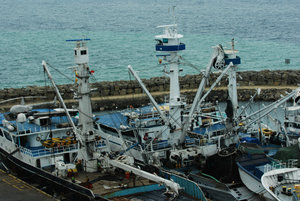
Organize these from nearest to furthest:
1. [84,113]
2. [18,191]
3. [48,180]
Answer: [18,191] < [48,180] < [84,113]

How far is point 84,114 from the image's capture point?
106 feet

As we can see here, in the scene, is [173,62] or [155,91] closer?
[173,62]

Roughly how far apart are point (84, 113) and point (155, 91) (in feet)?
108

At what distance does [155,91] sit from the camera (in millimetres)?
64938

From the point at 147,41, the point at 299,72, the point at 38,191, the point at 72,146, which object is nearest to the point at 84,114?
the point at 72,146

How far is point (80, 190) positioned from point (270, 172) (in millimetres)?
10646

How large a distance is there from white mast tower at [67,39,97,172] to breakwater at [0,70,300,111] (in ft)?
80.4

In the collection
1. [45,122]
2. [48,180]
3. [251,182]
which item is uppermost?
[45,122]

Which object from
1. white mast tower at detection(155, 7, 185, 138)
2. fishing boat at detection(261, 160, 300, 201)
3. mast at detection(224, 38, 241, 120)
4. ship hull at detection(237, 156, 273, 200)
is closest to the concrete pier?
white mast tower at detection(155, 7, 185, 138)

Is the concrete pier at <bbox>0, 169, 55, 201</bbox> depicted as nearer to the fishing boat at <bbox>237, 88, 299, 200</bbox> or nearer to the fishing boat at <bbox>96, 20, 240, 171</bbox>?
the fishing boat at <bbox>96, 20, 240, 171</bbox>

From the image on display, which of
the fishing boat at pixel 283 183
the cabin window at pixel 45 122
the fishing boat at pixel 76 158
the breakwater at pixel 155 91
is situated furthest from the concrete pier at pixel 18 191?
the breakwater at pixel 155 91

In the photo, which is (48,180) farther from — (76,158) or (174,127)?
(174,127)

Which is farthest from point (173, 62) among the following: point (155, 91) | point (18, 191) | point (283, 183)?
point (155, 91)

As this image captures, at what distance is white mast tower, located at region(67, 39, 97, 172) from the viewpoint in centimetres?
3222
